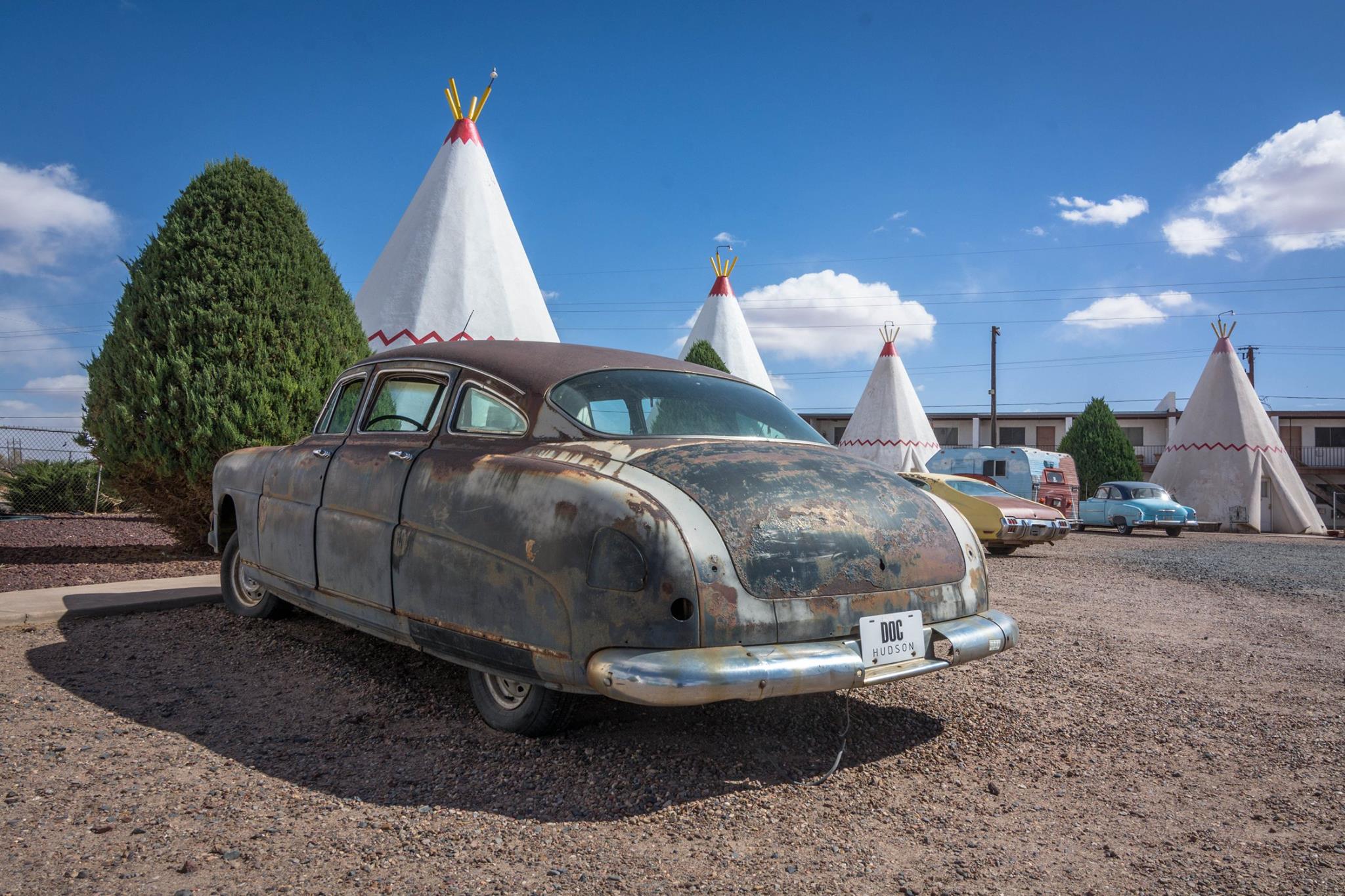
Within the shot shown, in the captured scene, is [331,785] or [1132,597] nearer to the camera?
[331,785]

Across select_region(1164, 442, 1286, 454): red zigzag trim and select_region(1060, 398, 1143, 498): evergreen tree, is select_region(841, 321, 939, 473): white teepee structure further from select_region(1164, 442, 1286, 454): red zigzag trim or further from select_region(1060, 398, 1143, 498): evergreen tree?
select_region(1164, 442, 1286, 454): red zigzag trim

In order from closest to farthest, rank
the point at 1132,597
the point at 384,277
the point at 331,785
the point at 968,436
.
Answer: the point at 331,785 → the point at 1132,597 → the point at 384,277 → the point at 968,436

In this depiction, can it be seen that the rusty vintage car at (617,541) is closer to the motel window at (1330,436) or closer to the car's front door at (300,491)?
the car's front door at (300,491)

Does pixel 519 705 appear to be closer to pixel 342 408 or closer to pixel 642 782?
A: pixel 642 782

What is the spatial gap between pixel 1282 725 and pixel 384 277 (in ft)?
35.5

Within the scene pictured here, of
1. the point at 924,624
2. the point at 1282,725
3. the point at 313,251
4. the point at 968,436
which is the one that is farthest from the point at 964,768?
the point at 968,436

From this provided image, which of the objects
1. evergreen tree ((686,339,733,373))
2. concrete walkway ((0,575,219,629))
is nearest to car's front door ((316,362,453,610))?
concrete walkway ((0,575,219,629))

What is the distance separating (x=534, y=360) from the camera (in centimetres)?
345

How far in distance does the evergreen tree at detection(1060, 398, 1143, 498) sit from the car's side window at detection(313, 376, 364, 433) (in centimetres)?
2430

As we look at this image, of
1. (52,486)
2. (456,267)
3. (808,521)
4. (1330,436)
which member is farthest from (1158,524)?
(1330,436)

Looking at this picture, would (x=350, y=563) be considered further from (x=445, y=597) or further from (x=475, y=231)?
(x=475, y=231)

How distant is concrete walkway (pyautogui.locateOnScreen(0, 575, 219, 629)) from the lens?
16.1 ft

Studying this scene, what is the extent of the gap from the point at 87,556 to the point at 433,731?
6.20 metres

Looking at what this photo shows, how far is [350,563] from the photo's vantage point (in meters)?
3.55
